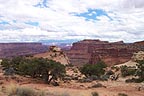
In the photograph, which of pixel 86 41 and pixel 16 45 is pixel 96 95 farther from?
pixel 16 45

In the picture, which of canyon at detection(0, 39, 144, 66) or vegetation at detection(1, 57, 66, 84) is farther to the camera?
canyon at detection(0, 39, 144, 66)

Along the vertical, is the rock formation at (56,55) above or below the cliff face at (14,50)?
above

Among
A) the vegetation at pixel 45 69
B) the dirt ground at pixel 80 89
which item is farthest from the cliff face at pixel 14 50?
the dirt ground at pixel 80 89

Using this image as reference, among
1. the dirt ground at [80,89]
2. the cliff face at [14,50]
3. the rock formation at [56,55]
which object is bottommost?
the cliff face at [14,50]

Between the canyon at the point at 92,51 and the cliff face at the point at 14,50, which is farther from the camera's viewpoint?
the cliff face at the point at 14,50

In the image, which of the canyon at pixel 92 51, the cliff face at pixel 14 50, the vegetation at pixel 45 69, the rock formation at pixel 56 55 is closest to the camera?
the vegetation at pixel 45 69

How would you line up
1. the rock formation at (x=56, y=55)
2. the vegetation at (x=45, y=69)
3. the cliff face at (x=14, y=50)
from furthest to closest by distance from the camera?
the cliff face at (x=14, y=50), the rock formation at (x=56, y=55), the vegetation at (x=45, y=69)

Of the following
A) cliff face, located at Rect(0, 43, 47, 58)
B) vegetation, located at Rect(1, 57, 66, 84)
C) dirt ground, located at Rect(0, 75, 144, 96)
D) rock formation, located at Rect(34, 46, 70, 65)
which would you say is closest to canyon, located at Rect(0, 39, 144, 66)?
cliff face, located at Rect(0, 43, 47, 58)

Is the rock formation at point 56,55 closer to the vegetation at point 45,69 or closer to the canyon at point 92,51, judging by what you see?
the canyon at point 92,51

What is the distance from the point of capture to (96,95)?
19.4m

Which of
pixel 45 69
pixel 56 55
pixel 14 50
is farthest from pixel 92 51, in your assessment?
pixel 45 69

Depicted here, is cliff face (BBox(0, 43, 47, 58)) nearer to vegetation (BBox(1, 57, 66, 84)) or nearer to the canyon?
the canyon

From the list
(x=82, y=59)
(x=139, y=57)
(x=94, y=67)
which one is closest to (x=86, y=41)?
(x=82, y=59)

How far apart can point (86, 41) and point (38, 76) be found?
133 m
